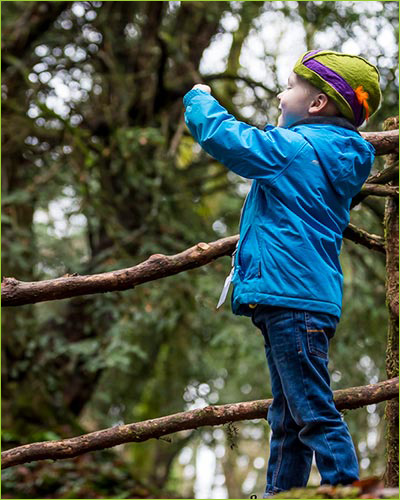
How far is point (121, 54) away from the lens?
23.9 ft

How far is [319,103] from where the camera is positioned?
2.54m

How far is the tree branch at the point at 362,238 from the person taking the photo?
126 inches

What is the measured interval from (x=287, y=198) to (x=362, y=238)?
0.96 m

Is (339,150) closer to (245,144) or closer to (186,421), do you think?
(245,144)

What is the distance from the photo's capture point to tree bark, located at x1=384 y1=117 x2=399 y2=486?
2910 millimetres

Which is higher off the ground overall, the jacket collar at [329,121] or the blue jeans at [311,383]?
the jacket collar at [329,121]

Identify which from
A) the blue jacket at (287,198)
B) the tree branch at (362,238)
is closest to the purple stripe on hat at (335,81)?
the blue jacket at (287,198)

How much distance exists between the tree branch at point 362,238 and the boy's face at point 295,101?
0.72m

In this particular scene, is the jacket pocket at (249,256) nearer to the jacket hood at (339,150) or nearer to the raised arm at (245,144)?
the raised arm at (245,144)

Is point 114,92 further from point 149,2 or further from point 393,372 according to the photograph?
point 393,372

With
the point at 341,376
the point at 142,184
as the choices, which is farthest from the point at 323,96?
the point at 341,376

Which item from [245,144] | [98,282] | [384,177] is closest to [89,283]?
[98,282]

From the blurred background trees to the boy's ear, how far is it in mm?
3184

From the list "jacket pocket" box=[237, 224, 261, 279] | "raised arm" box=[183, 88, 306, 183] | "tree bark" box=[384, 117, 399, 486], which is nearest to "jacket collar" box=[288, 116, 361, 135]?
"raised arm" box=[183, 88, 306, 183]
